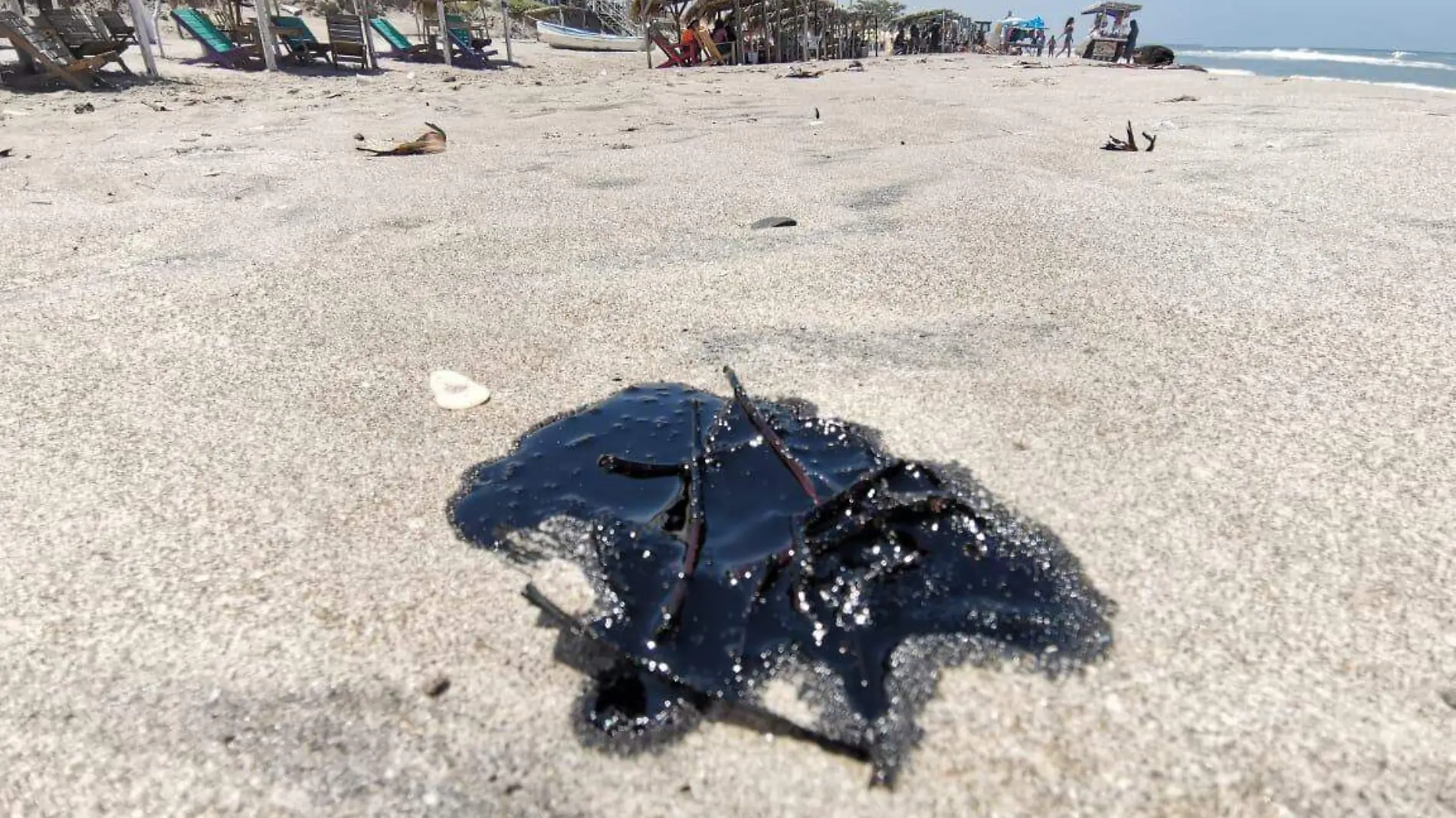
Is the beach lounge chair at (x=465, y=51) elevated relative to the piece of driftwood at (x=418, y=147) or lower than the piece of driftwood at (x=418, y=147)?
elevated

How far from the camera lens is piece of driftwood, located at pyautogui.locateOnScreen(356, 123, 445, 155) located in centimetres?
621

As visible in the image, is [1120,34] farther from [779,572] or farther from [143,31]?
[779,572]

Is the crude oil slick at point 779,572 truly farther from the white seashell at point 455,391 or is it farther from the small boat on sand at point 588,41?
the small boat on sand at point 588,41

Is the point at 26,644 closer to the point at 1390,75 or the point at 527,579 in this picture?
the point at 527,579

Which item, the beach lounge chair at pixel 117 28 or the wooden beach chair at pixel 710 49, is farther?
the wooden beach chair at pixel 710 49

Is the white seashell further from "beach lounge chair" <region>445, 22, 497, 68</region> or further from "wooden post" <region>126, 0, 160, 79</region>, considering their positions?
"beach lounge chair" <region>445, 22, 497, 68</region>

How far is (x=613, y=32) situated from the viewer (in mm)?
34875

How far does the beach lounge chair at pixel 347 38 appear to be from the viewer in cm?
1495

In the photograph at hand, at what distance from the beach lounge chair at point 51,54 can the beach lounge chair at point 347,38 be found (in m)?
4.40

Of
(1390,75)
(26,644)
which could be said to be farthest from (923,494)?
(1390,75)

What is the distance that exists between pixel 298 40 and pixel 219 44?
55.3 inches

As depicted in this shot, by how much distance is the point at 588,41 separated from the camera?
29688mm

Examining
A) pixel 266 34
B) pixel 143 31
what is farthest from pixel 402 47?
pixel 143 31

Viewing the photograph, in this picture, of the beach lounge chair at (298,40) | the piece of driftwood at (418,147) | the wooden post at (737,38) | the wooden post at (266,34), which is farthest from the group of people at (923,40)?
the piece of driftwood at (418,147)
